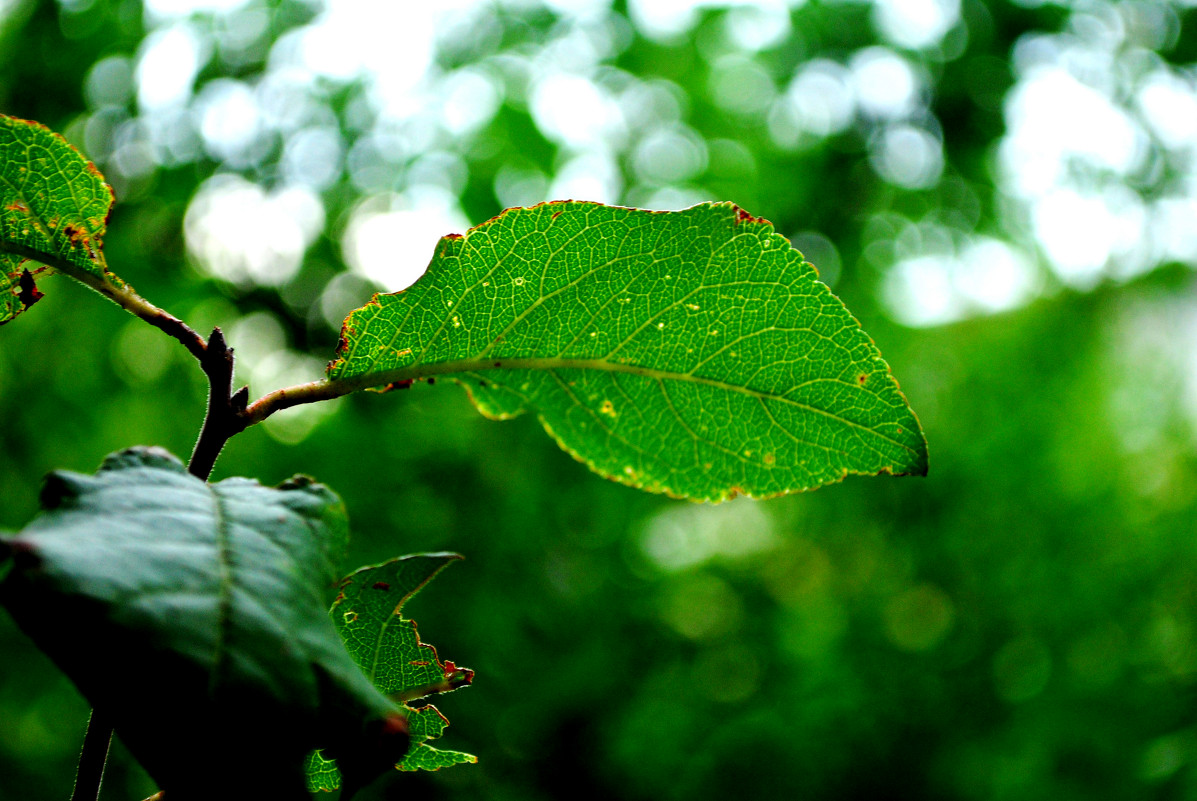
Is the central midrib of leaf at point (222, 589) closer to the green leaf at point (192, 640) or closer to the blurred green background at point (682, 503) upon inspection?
the green leaf at point (192, 640)

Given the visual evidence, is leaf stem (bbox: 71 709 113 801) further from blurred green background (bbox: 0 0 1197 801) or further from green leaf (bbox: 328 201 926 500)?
blurred green background (bbox: 0 0 1197 801)

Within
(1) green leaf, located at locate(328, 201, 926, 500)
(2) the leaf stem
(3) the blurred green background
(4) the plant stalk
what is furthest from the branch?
(3) the blurred green background

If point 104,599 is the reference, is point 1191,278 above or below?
below

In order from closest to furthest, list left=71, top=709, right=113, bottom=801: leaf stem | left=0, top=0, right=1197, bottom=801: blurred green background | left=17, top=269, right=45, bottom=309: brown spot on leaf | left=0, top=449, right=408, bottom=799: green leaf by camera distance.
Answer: left=0, top=449, right=408, bottom=799: green leaf
left=71, top=709, right=113, bottom=801: leaf stem
left=17, top=269, right=45, bottom=309: brown spot on leaf
left=0, top=0, right=1197, bottom=801: blurred green background

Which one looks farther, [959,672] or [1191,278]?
[1191,278]

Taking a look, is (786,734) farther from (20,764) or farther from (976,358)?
(20,764)

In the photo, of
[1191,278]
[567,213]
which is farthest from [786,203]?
[567,213]

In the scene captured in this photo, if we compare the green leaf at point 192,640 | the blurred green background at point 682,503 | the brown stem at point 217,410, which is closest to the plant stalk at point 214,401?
the brown stem at point 217,410

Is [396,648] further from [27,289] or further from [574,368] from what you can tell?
[27,289]
